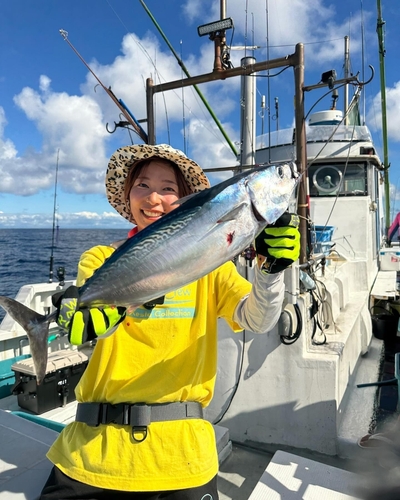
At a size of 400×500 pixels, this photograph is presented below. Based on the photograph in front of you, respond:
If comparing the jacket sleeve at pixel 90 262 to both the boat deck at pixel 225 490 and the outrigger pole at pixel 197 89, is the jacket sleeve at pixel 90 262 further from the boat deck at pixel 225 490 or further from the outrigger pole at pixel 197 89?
the outrigger pole at pixel 197 89

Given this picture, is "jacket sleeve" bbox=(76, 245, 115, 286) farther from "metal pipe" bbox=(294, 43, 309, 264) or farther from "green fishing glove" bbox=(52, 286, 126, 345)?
"metal pipe" bbox=(294, 43, 309, 264)

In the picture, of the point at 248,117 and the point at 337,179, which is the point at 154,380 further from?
the point at 337,179

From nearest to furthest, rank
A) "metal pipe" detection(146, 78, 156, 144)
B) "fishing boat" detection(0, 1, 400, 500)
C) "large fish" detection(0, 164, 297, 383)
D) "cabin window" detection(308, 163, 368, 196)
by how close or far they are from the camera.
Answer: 1. "large fish" detection(0, 164, 297, 383)
2. "fishing boat" detection(0, 1, 400, 500)
3. "metal pipe" detection(146, 78, 156, 144)
4. "cabin window" detection(308, 163, 368, 196)

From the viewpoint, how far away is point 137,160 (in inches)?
80.0

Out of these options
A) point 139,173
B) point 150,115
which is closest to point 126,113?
point 150,115

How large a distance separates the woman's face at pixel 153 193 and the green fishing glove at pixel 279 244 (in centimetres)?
51

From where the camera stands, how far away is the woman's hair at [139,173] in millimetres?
2055

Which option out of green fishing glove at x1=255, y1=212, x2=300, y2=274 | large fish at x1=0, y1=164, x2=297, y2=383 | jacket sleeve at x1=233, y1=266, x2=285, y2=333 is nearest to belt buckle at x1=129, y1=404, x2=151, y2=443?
large fish at x1=0, y1=164, x2=297, y2=383

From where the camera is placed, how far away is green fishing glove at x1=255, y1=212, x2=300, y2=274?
1619mm

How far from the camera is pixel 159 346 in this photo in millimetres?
1789

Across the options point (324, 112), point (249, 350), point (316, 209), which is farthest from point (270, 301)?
point (324, 112)

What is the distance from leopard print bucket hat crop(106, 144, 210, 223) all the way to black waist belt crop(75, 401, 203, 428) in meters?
1.10

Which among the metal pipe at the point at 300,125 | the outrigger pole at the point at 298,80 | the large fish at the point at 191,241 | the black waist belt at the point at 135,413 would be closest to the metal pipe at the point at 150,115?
the outrigger pole at the point at 298,80

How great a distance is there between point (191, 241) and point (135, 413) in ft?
2.73
